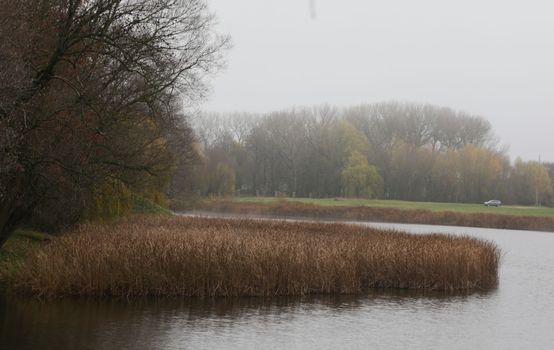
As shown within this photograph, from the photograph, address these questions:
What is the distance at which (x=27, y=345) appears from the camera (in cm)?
1094

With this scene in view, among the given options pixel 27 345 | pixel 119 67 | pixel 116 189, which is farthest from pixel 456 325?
pixel 116 189

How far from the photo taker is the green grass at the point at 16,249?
1617cm

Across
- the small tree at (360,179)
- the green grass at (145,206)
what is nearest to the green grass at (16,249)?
the green grass at (145,206)

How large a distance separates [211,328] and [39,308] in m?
3.70

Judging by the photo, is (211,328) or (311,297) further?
(311,297)

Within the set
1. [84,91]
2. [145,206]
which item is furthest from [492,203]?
[84,91]

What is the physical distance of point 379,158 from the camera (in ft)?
269

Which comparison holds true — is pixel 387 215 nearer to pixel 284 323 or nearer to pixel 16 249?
pixel 16 249

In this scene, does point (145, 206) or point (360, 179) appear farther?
point (360, 179)

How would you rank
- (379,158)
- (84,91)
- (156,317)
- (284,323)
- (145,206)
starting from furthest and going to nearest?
1. (379,158)
2. (145,206)
3. (84,91)
4. (284,323)
5. (156,317)

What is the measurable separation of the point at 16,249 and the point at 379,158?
6600cm

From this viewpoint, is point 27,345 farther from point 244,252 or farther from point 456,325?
point 456,325

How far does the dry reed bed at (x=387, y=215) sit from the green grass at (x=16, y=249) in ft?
110

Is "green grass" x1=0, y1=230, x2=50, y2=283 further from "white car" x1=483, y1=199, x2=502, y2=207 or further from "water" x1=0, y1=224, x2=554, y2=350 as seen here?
"white car" x1=483, y1=199, x2=502, y2=207
